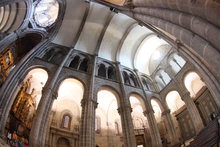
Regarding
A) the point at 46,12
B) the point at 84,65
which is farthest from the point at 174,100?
the point at 46,12

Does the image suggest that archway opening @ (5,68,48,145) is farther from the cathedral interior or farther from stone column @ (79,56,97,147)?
stone column @ (79,56,97,147)

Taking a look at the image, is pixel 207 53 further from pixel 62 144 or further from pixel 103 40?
pixel 62 144

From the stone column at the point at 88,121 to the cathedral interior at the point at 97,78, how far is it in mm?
67

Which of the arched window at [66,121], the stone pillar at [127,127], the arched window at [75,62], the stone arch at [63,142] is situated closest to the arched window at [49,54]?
the arched window at [75,62]

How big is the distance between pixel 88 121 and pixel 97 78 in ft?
16.4

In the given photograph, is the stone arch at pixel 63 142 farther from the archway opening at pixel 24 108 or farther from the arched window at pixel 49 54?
the arched window at pixel 49 54

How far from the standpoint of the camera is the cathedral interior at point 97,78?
10250 millimetres

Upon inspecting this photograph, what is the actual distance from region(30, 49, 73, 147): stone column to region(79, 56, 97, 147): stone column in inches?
94.0

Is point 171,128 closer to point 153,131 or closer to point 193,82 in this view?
point 153,131

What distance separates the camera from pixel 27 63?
12305mm

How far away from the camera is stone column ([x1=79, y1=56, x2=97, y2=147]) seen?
10.1 m

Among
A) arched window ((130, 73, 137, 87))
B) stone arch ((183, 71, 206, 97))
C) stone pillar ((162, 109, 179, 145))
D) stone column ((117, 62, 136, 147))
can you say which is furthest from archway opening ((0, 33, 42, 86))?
stone arch ((183, 71, 206, 97))

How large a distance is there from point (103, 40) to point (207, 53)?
14838 mm

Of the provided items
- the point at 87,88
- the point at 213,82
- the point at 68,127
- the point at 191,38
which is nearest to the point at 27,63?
the point at 87,88
